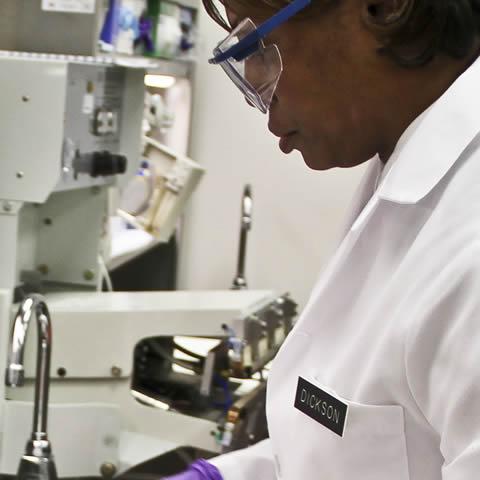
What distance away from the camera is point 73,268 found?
2.02 meters

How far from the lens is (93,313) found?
175 cm

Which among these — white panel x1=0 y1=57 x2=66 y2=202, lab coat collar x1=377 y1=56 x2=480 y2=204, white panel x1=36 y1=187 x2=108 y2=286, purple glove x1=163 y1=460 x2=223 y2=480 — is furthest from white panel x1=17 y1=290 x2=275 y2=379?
lab coat collar x1=377 y1=56 x2=480 y2=204

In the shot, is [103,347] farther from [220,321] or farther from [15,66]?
[15,66]

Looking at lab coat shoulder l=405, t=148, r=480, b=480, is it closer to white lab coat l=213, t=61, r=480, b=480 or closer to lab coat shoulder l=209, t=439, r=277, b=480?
white lab coat l=213, t=61, r=480, b=480

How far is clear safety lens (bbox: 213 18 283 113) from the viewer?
931 millimetres

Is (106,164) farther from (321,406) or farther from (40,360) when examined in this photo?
(321,406)

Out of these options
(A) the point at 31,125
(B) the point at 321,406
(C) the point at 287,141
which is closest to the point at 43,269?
(A) the point at 31,125

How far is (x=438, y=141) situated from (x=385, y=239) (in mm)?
110

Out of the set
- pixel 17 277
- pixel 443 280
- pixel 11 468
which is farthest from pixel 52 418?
pixel 443 280

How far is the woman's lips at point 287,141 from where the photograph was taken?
39.1 inches

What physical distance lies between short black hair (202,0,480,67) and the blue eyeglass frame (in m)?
0.01

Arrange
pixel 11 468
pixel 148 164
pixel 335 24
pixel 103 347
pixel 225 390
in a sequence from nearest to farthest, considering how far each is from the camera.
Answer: pixel 335 24
pixel 11 468
pixel 103 347
pixel 225 390
pixel 148 164

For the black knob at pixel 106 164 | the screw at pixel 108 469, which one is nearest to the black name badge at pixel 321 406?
the screw at pixel 108 469

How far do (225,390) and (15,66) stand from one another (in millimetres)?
847
